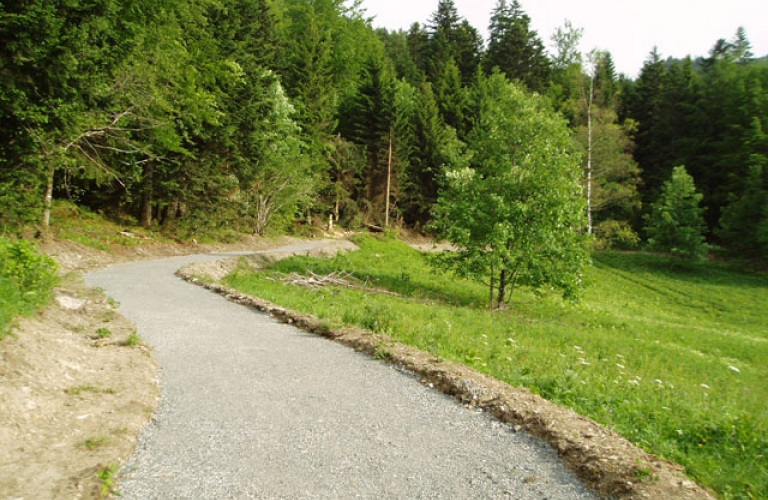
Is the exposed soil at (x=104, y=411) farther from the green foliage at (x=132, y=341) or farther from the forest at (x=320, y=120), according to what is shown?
the forest at (x=320, y=120)

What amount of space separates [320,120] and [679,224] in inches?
1239

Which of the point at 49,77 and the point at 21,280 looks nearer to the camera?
the point at 21,280

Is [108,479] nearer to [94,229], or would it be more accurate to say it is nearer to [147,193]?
[94,229]

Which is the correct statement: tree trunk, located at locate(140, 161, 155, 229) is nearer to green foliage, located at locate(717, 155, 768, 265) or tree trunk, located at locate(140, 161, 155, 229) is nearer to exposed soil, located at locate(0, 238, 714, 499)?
exposed soil, located at locate(0, 238, 714, 499)

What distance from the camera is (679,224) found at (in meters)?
37.8

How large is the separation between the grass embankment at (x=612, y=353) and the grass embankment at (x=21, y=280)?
4.90 metres

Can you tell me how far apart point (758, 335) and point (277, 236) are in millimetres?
27750

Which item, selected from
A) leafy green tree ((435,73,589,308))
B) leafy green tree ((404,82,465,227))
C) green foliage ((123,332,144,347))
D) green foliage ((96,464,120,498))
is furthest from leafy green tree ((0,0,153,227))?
leafy green tree ((404,82,465,227))

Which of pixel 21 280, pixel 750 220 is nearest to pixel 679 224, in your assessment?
pixel 750 220

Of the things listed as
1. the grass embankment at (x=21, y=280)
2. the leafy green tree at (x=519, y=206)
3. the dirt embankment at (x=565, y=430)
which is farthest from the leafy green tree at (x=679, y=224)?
the grass embankment at (x=21, y=280)

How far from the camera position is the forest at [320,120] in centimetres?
1317

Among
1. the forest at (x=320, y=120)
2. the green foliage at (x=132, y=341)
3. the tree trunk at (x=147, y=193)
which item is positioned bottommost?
the green foliage at (x=132, y=341)

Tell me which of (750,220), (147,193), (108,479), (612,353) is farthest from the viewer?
(750,220)

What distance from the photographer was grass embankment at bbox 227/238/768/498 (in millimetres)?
4863
